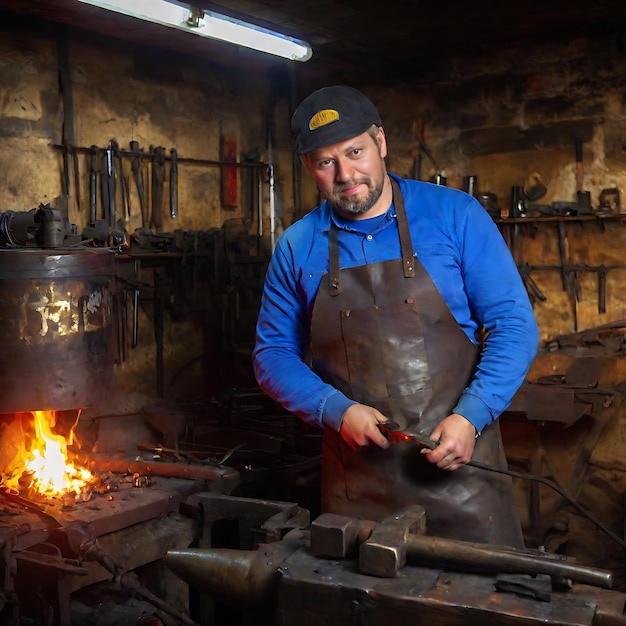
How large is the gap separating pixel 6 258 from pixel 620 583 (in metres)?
3.97

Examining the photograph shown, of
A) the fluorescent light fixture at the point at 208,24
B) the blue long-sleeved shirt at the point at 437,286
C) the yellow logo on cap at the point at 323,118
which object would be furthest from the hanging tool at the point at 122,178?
the yellow logo on cap at the point at 323,118

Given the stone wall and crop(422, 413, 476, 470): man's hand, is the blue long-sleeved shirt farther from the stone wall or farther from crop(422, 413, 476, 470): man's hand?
the stone wall

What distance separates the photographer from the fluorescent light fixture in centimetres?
379

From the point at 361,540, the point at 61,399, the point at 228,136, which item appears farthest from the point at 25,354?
the point at 228,136

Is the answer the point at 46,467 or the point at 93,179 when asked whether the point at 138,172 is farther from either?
the point at 46,467

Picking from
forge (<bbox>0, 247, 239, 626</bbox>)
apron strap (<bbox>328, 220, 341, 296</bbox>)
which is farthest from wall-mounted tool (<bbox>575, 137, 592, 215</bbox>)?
apron strap (<bbox>328, 220, 341, 296</bbox>)

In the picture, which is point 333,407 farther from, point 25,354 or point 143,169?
point 143,169

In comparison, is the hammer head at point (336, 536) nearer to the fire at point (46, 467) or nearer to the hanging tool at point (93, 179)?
the fire at point (46, 467)

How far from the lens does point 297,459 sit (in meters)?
4.45

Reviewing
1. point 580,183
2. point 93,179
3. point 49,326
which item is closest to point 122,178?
point 93,179

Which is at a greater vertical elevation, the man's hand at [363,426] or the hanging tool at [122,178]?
the hanging tool at [122,178]

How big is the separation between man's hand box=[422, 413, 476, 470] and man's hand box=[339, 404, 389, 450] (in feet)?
0.48

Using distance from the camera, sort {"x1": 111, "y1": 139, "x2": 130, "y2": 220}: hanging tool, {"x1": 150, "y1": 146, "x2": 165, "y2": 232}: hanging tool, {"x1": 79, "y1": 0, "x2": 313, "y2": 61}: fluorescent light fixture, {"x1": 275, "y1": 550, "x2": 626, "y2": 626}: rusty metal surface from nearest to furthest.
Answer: {"x1": 275, "y1": 550, "x2": 626, "y2": 626}: rusty metal surface → {"x1": 79, "y1": 0, "x2": 313, "y2": 61}: fluorescent light fixture → {"x1": 111, "y1": 139, "x2": 130, "y2": 220}: hanging tool → {"x1": 150, "y1": 146, "x2": 165, "y2": 232}: hanging tool

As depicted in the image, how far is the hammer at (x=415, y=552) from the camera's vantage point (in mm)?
1491
